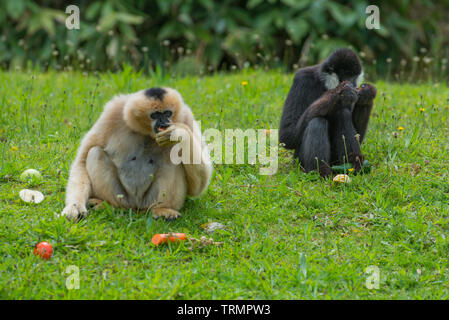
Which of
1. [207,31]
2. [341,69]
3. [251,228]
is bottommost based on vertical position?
[251,228]

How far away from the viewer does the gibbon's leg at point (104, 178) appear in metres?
4.95

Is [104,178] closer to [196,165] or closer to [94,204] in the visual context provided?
[94,204]

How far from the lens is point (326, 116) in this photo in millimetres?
5949

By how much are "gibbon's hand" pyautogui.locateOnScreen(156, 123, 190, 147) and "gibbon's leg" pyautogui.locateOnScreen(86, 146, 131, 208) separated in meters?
0.61

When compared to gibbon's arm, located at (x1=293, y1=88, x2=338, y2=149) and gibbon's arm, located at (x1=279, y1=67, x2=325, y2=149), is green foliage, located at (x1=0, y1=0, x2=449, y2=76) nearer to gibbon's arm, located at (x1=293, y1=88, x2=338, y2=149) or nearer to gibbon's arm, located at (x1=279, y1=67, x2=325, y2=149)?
gibbon's arm, located at (x1=279, y1=67, x2=325, y2=149)

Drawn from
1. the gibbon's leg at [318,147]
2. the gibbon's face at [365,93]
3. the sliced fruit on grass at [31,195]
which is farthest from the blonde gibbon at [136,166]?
the gibbon's face at [365,93]

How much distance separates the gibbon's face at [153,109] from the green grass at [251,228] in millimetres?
808

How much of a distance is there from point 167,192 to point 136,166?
14.1 inches

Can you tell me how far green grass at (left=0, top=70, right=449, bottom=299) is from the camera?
4.02 metres

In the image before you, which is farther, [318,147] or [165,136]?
[318,147]

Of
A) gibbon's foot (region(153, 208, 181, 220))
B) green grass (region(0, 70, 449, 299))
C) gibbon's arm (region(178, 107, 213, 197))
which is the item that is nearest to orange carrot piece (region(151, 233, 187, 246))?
green grass (region(0, 70, 449, 299))

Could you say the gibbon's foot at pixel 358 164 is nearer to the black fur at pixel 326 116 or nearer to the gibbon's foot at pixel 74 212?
the black fur at pixel 326 116

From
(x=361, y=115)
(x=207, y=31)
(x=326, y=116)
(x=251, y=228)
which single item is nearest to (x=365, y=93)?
(x=361, y=115)

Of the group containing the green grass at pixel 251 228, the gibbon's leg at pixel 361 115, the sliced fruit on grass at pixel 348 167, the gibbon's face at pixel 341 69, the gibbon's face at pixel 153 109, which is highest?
the gibbon's face at pixel 341 69
